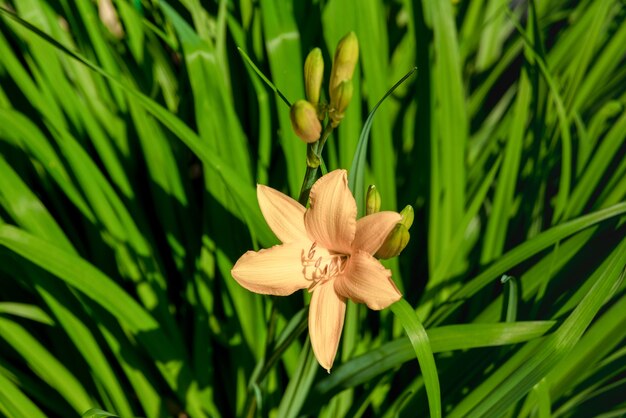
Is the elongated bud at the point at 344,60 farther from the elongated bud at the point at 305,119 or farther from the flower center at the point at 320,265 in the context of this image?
the flower center at the point at 320,265

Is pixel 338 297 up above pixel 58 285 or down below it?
below

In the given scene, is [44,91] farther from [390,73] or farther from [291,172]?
[390,73]

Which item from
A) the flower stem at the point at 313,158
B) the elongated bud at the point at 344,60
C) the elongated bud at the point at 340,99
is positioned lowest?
the flower stem at the point at 313,158

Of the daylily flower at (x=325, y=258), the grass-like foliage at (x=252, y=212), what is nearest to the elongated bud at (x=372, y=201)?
the daylily flower at (x=325, y=258)

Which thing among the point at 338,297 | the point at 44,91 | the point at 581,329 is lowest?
the point at 581,329

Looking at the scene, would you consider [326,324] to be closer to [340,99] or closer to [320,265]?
[320,265]

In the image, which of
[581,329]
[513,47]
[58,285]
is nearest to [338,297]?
[581,329]

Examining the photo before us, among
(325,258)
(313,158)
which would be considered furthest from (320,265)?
(313,158)
